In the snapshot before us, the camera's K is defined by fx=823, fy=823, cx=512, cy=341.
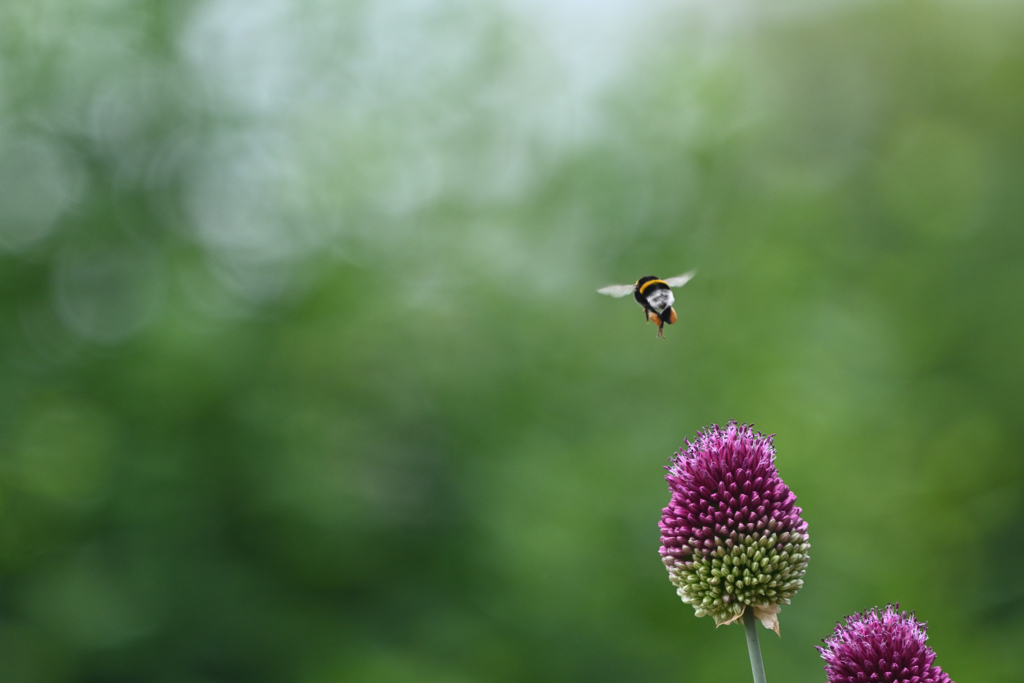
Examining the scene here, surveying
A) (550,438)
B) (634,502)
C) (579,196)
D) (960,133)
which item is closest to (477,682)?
(634,502)

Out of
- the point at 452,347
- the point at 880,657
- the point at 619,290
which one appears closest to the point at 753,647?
the point at 880,657

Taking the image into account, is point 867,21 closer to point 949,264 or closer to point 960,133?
point 960,133

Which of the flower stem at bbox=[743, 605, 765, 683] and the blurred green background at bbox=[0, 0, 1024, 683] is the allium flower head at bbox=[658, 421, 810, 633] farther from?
the blurred green background at bbox=[0, 0, 1024, 683]

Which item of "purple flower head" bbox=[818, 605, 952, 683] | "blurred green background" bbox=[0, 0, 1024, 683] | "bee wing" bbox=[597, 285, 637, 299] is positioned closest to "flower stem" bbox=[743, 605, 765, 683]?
"purple flower head" bbox=[818, 605, 952, 683]

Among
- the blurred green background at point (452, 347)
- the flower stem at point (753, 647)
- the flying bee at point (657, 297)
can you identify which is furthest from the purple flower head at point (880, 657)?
the blurred green background at point (452, 347)

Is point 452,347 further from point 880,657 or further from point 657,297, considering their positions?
point 880,657
